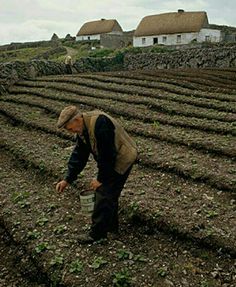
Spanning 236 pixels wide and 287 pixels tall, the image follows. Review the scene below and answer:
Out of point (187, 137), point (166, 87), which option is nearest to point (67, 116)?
point (187, 137)

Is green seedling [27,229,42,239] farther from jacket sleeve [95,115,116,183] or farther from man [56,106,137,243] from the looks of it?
jacket sleeve [95,115,116,183]

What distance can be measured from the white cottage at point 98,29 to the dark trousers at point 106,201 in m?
59.9

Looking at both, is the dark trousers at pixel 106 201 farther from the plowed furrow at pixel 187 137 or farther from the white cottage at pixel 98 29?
the white cottage at pixel 98 29

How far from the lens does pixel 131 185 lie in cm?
668

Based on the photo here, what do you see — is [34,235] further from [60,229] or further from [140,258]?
[140,258]

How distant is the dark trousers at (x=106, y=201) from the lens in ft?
15.2

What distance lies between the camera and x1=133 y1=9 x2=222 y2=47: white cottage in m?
46.6

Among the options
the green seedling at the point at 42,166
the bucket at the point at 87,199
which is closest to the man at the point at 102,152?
A: the bucket at the point at 87,199

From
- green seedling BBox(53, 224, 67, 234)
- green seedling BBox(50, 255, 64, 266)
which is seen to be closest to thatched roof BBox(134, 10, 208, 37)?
green seedling BBox(53, 224, 67, 234)

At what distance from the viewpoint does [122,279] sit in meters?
4.36

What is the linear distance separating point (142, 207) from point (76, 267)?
1.49 metres

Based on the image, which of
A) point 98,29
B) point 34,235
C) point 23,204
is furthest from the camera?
point 98,29

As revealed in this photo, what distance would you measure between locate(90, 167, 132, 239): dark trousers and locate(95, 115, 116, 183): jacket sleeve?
131 mm

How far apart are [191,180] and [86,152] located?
102 inches
